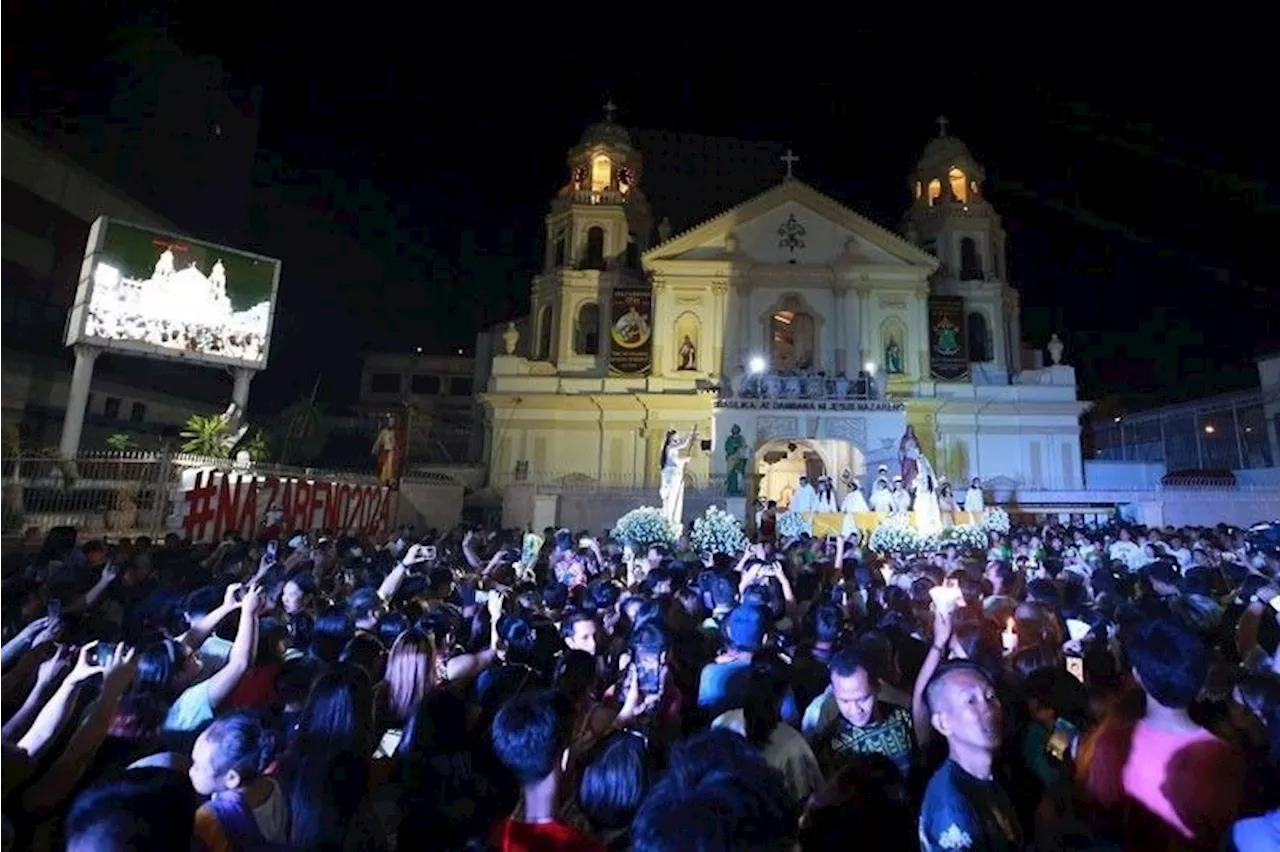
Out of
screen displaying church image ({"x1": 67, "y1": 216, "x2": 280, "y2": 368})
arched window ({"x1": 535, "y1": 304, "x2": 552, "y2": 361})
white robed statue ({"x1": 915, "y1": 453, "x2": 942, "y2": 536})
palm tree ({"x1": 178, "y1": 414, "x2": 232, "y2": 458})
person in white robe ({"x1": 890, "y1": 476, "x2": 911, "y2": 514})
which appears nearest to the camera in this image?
white robed statue ({"x1": 915, "y1": 453, "x2": 942, "y2": 536})

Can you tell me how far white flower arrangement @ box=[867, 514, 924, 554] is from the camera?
16.7 m

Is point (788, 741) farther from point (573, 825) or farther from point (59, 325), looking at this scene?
point (59, 325)

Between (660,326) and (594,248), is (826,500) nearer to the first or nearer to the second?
(660,326)

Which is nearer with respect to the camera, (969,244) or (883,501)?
(883,501)

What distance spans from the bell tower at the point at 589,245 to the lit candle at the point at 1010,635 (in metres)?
29.9

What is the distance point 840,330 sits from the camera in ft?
112

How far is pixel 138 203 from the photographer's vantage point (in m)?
31.5

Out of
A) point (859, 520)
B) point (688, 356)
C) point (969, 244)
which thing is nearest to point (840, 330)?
point (688, 356)

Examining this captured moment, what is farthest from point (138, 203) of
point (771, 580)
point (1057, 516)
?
point (1057, 516)

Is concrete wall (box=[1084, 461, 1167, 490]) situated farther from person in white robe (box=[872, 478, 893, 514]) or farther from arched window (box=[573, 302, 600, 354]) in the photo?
arched window (box=[573, 302, 600, 354])

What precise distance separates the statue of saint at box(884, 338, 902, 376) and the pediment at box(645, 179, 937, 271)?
411 centimetres

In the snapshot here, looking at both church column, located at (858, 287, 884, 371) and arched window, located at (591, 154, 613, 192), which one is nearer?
church column, located at (858, 287, 884, 371)

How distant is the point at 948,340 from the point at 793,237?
30.8 ft

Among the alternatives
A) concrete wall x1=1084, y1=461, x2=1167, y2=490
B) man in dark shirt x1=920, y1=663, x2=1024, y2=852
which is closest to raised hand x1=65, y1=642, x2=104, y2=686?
man in dark shirt x1=920, y1=663, x2=1024, y2=852
